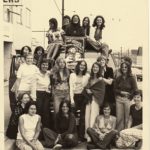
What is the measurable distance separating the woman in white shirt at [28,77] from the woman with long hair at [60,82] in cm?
9

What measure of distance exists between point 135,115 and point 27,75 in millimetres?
480

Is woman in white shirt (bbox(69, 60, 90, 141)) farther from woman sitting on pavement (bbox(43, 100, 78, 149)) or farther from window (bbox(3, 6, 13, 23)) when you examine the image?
window (bbox(3, 6, 13, 23))

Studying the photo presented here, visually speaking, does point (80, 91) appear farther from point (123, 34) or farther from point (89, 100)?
point (123, 34)

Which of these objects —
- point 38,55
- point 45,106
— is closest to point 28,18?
point 38,55

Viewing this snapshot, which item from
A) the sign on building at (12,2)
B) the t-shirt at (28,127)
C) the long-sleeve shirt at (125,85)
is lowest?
the t-shirt at (28,127)

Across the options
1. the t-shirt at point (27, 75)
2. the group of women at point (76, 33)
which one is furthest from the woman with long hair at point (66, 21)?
the t-shirt at point (27, 75)

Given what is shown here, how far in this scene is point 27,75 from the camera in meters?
1.40

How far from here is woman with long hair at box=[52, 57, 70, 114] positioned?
138 centimetres

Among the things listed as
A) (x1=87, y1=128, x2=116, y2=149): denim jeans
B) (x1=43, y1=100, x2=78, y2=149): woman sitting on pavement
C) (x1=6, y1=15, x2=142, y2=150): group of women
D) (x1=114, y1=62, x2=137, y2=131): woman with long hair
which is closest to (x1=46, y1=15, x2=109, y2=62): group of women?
(x1=6, y1=15, x2=142, y2=150): group of women

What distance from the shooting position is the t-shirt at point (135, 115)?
1338 mm

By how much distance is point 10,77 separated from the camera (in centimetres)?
140

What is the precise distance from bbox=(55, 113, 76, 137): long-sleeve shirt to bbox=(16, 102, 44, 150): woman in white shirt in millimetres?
81

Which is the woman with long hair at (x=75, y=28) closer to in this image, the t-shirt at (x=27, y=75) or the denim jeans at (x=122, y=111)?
the t-shirt at (x=27, y=75)

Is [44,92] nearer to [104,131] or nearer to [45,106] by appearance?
[45,106]
